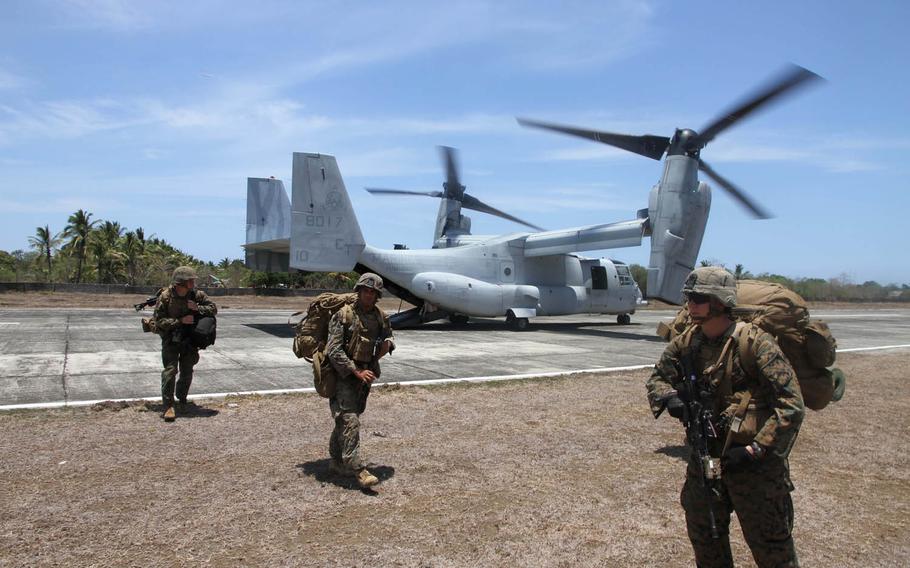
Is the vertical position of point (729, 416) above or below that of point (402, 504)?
above

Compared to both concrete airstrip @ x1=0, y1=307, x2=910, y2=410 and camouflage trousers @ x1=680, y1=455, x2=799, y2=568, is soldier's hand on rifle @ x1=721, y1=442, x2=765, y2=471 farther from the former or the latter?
concrete airstrip @ x1=0, y1=307, x2=910, y2=410

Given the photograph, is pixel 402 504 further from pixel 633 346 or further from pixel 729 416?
pixel 633 346

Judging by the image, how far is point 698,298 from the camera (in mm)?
3322

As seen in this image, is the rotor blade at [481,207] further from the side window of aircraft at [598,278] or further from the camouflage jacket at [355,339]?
the camouflage jacket at [355,339]

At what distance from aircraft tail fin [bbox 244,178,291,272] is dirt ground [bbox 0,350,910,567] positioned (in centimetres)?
1264

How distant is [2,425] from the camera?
6559 millimetres

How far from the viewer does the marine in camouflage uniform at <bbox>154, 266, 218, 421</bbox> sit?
7.19 m

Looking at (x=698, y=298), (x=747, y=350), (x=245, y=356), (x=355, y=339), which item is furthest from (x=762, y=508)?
(x=245, y=356)

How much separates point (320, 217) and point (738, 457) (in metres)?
15.2

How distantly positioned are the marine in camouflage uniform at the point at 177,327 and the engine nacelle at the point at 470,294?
12.3 meters

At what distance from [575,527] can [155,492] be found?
3.29 m

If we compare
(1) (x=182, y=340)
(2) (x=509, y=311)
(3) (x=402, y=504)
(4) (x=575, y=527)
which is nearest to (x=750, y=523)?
(4) (x=575, y=527)

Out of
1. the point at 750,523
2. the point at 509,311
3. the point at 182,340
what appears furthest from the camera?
the point at 509,311

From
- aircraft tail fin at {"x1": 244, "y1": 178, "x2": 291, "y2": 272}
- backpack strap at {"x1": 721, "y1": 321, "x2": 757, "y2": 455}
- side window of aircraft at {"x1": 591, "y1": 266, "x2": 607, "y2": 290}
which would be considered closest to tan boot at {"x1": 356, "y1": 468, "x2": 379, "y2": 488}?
backpack strap at {"x1": 721, "y1": 321, "x2": 757, "y2": 455}
